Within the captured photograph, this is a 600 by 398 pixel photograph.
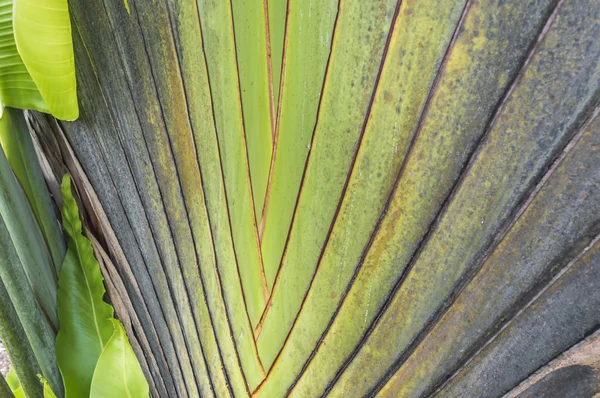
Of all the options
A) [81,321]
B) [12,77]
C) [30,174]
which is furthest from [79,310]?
[12,77]

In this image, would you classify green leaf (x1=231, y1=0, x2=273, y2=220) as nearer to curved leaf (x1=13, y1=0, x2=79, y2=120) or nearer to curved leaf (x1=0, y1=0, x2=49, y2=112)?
curved leaf (x1=13, y1=0, x2=79, y2=120)

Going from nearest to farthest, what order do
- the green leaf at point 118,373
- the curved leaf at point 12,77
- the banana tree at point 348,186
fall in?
1. the banana tree at point 348,186
2. the curved leaf at point 12,77
3. the green leaf at point 118,373

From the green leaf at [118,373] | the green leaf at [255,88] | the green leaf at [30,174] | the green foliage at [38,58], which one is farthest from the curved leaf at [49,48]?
the green leaf at [118,373]

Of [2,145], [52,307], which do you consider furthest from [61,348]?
[2,145]

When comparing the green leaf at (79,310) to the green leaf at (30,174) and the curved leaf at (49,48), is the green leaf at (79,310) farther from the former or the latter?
the curved leaf at (49,48)

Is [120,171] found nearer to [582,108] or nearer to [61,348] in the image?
[61,348]

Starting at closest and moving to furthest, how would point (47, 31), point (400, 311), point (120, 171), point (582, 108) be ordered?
point (582, 108) < point (400, 311) < point (47, 31) < point (120, 171)
